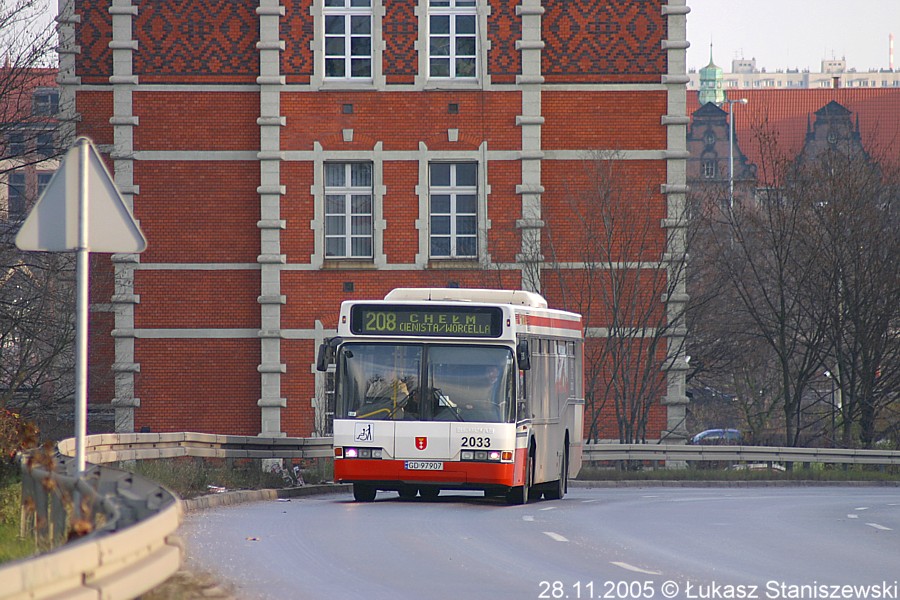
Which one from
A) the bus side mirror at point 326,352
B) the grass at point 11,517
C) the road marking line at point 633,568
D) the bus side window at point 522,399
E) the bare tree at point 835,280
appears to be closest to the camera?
the road marking line at point 633,568

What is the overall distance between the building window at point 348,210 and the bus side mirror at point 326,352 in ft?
53.5

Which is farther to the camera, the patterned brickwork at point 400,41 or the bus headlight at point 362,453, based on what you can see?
the patterned brickwork at point 400,41

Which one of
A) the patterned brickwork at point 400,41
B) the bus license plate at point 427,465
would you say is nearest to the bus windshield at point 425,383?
the bus license plate at point 427,465

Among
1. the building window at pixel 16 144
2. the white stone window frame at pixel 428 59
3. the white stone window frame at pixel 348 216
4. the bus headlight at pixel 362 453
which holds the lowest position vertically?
the bus headlight at pixel 362 453

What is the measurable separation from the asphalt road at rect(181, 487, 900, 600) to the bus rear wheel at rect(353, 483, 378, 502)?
0.18 m

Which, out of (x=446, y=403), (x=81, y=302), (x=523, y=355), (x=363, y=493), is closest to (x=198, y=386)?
(x=363, y=493)

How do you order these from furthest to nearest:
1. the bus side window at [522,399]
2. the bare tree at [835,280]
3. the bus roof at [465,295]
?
1. the bare tree at [835,280]
2. the bus roof at [465,295]
3. the bus side window at [522,399]

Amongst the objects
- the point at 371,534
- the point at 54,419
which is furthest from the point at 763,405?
the point at 371,534

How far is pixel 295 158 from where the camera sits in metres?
36.3

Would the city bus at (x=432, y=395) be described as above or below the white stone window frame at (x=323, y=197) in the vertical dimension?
below

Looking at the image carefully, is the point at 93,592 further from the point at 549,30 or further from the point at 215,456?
the point at 549,30

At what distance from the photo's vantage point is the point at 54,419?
36594 millimetres

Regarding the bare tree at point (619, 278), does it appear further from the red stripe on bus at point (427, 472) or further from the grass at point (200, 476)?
the red stripe on bus at point (427, 472)

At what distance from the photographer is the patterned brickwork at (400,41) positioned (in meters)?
36.4
